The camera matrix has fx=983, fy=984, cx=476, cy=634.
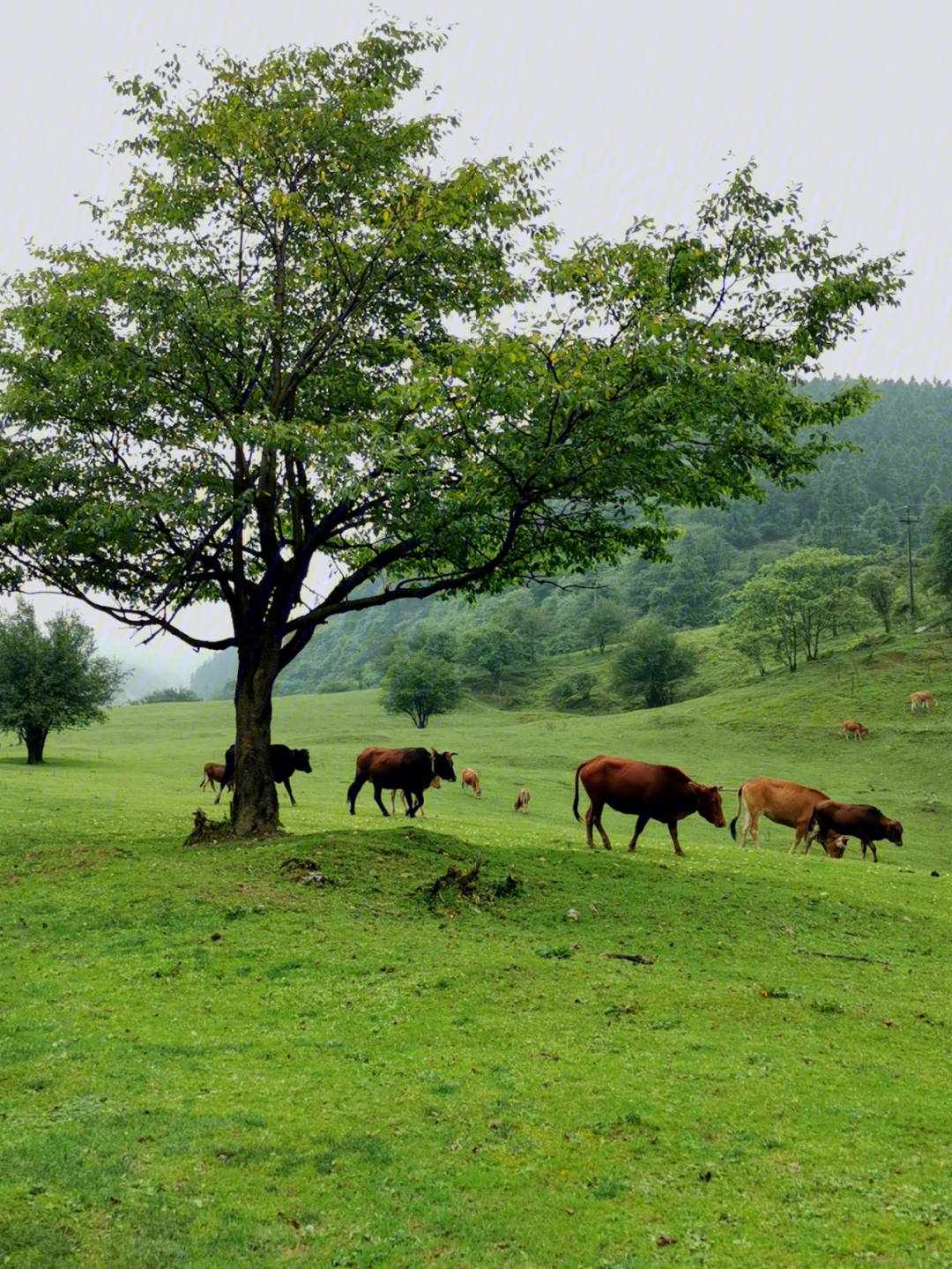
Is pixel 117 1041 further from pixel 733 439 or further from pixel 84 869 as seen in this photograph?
pixel 733 439

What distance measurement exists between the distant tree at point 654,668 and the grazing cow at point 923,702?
42309 mm

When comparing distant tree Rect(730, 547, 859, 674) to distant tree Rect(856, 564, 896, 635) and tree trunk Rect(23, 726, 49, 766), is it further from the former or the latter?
tree trunk Rect(23, 726, 49, 766)

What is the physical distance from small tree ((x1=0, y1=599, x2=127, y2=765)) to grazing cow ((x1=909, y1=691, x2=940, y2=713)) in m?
53.6

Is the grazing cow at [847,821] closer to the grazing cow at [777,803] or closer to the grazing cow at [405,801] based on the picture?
the grazing cow at [777,803]

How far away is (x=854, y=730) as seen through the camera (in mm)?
62656

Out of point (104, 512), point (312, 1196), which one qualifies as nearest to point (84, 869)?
point (104, 512)

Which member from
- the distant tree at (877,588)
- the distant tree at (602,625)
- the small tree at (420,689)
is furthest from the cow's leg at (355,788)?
the distant tree at (602,625)

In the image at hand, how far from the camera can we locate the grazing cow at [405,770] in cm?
2867

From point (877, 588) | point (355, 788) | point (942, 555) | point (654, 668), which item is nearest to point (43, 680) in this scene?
point (355, 788)

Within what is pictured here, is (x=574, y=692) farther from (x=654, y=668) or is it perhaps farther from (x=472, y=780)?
(x=472, y=780)

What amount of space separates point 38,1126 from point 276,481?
13019mm

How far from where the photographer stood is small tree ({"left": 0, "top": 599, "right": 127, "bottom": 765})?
5341cm

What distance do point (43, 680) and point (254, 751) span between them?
133 feet

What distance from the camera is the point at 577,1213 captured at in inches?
244
